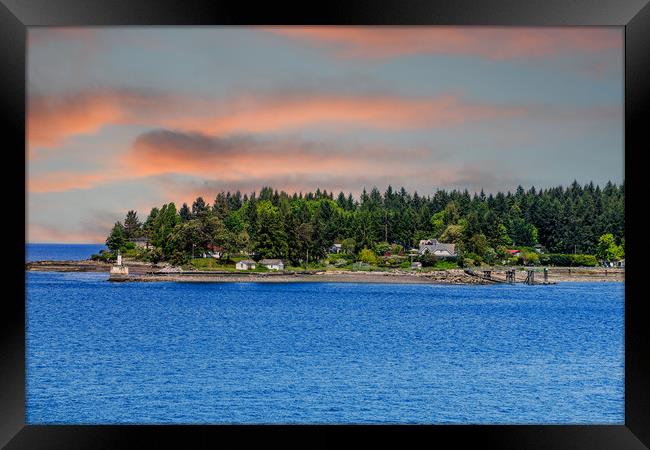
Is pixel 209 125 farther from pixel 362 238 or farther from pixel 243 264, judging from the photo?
pixel 362 238

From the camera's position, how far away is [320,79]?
40844 millimetres

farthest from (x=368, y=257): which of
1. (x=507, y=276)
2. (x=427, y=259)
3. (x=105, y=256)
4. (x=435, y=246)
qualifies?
(x=105, y=256)

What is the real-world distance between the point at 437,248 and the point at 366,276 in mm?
4167

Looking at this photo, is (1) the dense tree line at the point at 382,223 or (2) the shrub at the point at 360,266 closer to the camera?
(1) the dense tree line at the point at 382,223

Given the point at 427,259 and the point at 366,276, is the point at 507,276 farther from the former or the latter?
the point at 366,276

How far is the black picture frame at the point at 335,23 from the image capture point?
3236mm

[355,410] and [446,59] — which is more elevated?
[446,59]

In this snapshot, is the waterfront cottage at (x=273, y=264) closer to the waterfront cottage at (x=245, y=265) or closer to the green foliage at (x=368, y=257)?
the waterfront cottage at (x=245, y=265)

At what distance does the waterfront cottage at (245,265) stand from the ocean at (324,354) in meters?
1.16

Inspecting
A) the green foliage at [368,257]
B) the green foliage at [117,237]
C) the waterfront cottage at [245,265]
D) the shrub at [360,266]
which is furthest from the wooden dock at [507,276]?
the green foliage at [117,237]

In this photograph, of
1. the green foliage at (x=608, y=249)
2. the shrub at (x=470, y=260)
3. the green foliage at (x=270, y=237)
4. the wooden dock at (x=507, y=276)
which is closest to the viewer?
the green foliage at (x=270, y=237)

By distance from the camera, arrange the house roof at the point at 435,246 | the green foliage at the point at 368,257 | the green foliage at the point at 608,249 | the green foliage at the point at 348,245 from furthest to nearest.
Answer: the house roof at the point at 435,246 < the green foliage at the point at 608,249 < the green foliage at the point at 348,245 < the green foliage at the point at 368,257

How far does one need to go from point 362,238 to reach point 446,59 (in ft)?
33.9

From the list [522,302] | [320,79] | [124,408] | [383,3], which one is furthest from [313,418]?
[320,79]
